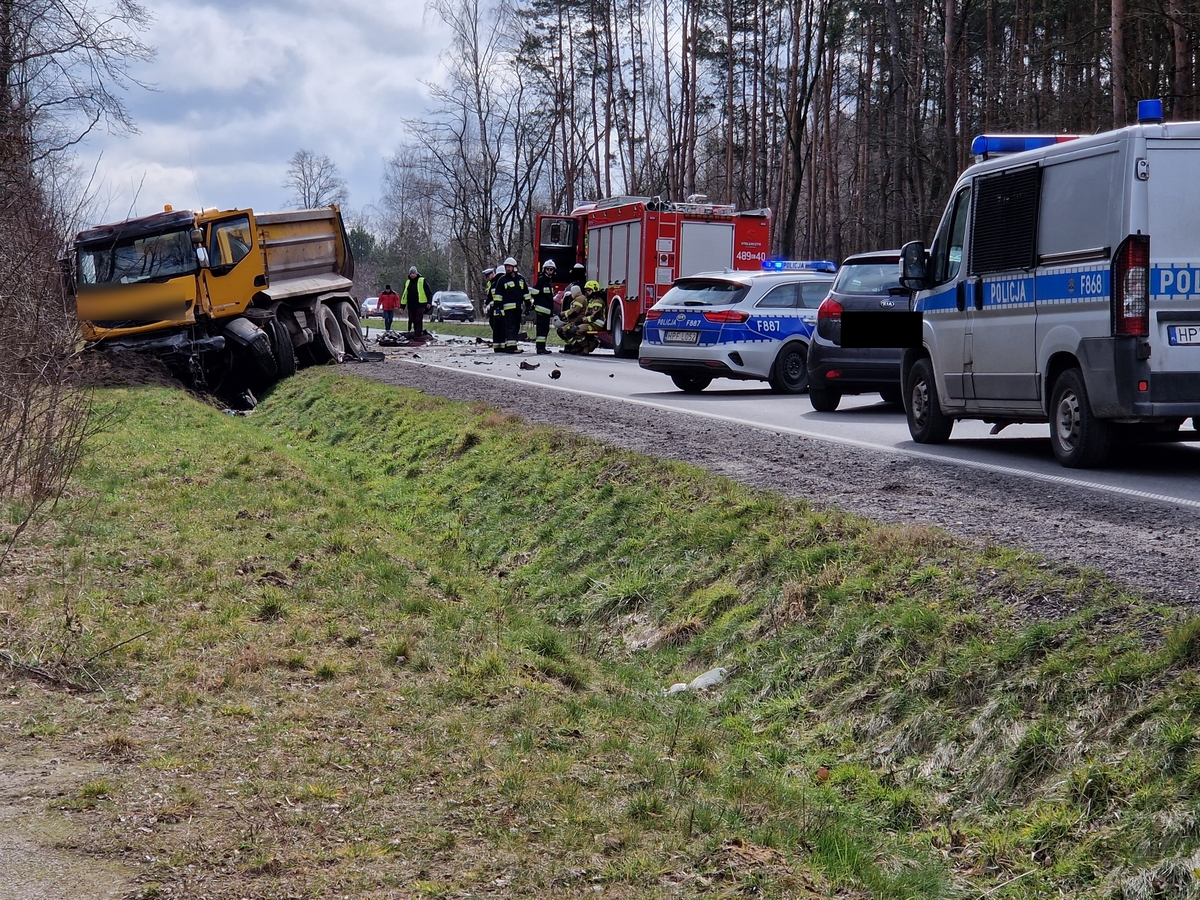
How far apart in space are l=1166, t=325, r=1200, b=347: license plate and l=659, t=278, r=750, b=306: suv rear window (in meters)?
9.02

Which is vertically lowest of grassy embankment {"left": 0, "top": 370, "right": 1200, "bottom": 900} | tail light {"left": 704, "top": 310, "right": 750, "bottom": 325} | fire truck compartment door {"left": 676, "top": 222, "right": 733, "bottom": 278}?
grassy embankment {"left": 0, "top": 370, "right": 1200, "bottom": 900}

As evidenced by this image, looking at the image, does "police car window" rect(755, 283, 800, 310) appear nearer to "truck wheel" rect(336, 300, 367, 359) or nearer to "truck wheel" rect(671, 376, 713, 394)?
"truck wheel" rect(671, 376, 713, 394)

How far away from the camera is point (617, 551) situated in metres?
8.03

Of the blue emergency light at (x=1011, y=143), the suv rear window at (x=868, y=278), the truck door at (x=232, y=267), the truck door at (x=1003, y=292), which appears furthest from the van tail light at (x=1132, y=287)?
the truck door at (x=232, y=267)

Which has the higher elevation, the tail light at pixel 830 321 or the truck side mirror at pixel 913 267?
the truck side mirror at pixel 913 267

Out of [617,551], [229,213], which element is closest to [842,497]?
[617,551]

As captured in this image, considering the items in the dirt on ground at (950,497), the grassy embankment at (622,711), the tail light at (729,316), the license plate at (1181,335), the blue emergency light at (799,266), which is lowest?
the grassy embankment at (622,711)

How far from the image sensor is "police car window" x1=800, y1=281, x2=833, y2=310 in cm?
1692

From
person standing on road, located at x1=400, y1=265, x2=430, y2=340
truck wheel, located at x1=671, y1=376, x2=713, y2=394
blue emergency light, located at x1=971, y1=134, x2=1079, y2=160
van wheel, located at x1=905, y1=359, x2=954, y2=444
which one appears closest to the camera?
blue emergency light, located at x1=971, y1=134, x2=1079, y2=160

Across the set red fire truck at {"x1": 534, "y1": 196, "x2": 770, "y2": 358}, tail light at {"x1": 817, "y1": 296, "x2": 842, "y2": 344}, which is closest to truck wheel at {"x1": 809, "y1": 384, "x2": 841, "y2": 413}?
tail light at {"x1": 817, "y1": 296, "x2": 842, "y2": 344}

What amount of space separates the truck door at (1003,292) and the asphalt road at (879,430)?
56 cm

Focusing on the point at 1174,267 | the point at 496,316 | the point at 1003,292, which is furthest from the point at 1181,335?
the point at 496,316

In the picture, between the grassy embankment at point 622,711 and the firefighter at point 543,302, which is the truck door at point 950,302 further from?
the firefighter at point 543,302

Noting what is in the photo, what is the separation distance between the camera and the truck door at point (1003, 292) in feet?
29.7
